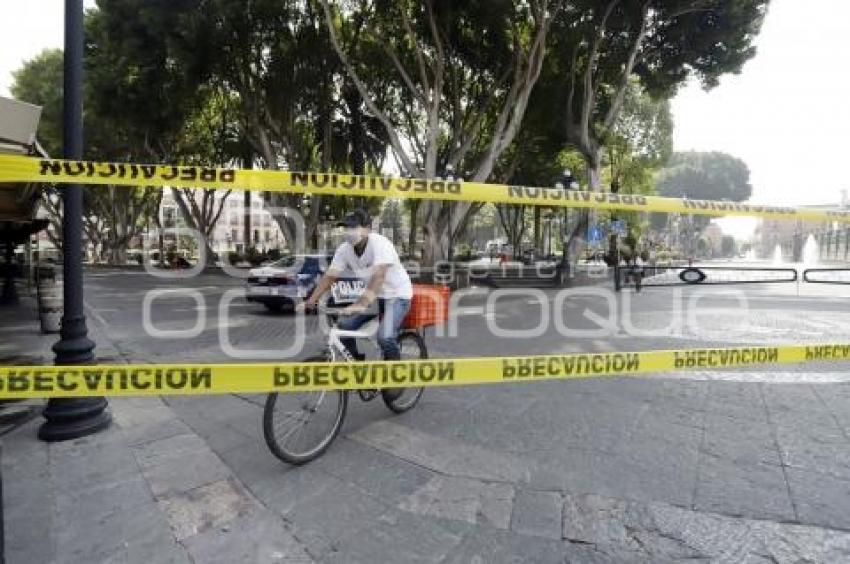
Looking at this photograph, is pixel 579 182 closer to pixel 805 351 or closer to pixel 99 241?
pixel 805 351

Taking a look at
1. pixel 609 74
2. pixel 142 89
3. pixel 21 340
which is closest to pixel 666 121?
pixel 609 74

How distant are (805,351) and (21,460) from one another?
577cm

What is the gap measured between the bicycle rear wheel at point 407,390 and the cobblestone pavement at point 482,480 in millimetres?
99

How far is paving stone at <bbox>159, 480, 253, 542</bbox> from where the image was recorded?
10.8ft

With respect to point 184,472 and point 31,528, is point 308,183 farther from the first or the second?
point 31,528

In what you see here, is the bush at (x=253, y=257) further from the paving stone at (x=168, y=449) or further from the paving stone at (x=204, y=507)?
the paving stone at (x=204, y=507)

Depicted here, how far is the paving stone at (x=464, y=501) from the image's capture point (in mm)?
3395

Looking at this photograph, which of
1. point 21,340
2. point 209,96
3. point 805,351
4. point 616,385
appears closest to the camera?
point 805,351

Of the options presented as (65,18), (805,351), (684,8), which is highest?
(684,8)

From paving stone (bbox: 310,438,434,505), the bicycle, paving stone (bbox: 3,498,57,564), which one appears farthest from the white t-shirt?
paving stone (bbox: 3,498,57,564)

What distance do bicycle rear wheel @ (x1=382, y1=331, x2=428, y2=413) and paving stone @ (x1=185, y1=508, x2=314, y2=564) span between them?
1930 millimetres

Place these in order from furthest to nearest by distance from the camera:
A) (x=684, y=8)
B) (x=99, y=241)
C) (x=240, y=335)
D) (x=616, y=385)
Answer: (x=99, y=241)
(x=684, y=8)
(x=240, y=335)
(x=616, y=385)

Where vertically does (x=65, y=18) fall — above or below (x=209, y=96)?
below

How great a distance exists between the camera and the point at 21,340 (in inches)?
368
